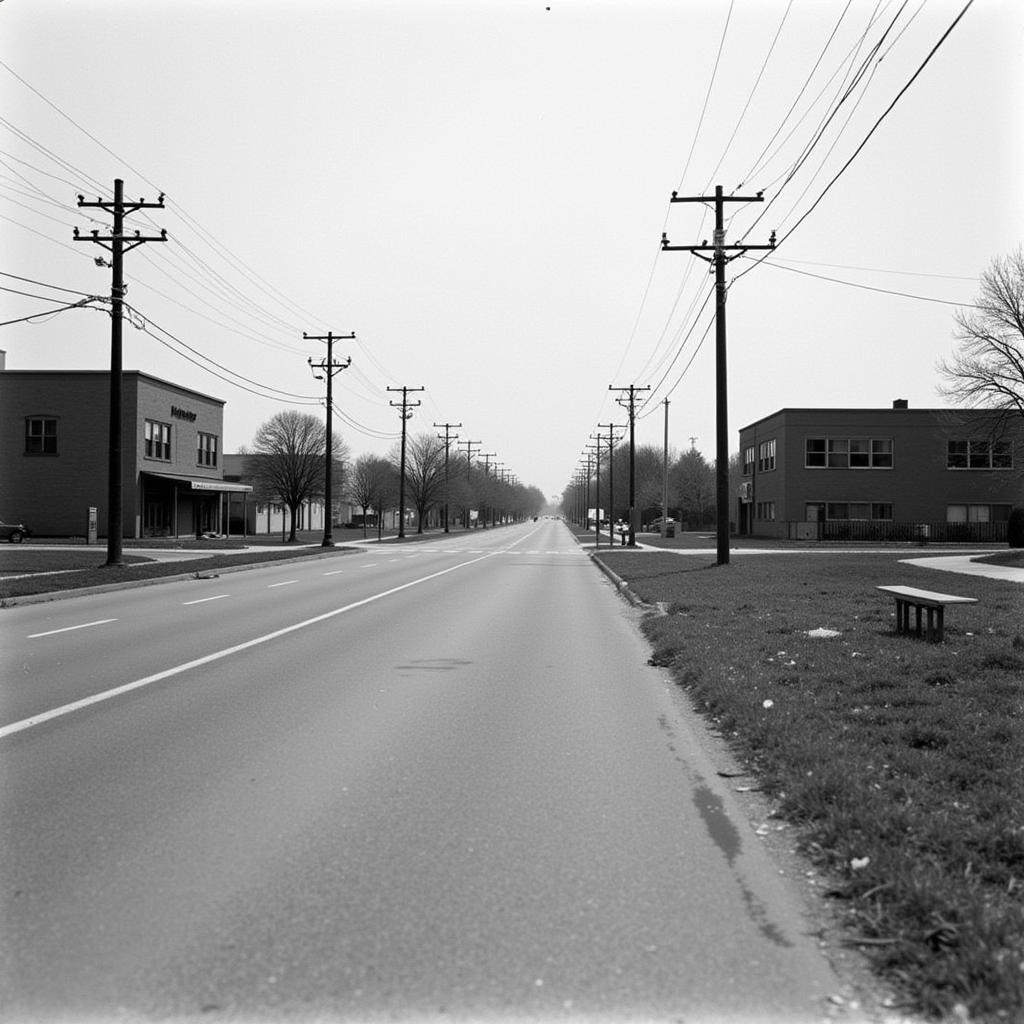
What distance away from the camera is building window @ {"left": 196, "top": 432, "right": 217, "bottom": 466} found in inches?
2370

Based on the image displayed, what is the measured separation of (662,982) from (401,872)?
1.47 m

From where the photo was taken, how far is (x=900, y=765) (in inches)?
235

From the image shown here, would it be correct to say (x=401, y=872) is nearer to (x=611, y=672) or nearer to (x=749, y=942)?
(x=749, y=942)

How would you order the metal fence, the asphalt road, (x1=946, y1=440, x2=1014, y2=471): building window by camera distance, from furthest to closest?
(x1=946, y1=440, x2=1014, y2=471): building window
the metal fence
the asphalt road

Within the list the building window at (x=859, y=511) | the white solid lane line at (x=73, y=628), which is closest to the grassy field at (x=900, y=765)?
the white solid lane line at (x=73, y=628)

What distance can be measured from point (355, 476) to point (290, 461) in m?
46.2

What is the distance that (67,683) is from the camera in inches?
374

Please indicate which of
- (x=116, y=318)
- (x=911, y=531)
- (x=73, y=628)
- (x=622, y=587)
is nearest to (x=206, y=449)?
(x=116, y=318)

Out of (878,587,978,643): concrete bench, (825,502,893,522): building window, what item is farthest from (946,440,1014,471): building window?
(878,587,978,643): concrete bench

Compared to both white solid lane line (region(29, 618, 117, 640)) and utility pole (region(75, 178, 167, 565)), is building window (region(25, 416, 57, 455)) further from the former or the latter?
white solid lane line (region(29, 618, 117, 640))

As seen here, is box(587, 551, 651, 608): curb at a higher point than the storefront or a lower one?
lower

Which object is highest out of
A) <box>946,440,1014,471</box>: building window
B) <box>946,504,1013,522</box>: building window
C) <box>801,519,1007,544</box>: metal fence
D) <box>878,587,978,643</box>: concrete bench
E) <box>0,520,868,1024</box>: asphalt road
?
<box>946,440,1014,471</box>: building window

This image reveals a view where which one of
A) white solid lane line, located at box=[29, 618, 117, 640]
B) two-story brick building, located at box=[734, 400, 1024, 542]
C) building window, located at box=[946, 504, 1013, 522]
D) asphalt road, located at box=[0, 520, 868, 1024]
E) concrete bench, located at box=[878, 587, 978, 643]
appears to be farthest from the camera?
building window, located at box=[946, 504, 1013, 522]

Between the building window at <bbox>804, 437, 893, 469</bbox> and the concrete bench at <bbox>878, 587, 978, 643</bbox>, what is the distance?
152 ft
